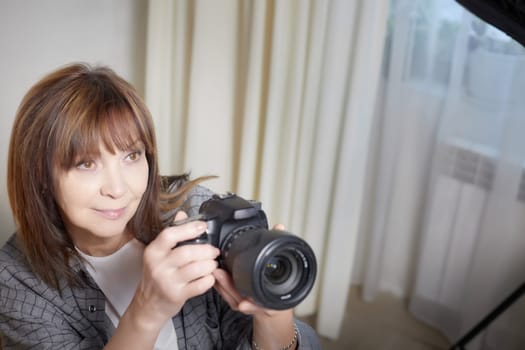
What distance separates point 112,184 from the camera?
0.85m

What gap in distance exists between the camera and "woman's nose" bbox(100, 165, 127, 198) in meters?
0.85

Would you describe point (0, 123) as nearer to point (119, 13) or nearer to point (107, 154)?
point (119, 13)

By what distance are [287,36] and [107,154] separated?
0.69 meters

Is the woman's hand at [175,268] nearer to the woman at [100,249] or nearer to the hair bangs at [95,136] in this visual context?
the woman at [100,249]

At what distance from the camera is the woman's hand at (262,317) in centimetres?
77

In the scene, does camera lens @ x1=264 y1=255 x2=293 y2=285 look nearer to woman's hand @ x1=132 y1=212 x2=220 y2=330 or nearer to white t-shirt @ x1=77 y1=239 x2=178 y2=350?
woman's hand @ x1=132 y1=212 x2=220 y2=330

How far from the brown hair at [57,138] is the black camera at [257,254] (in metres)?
0.20

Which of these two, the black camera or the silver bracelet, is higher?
the black camera

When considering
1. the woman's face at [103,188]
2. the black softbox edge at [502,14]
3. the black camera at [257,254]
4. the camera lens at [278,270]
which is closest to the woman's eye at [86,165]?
the woman's face at [103,188]

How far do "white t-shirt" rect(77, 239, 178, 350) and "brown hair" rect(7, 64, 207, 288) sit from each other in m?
0.05

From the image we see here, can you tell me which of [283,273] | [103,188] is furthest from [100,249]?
[283,273]

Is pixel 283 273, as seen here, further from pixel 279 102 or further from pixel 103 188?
pixel 279 102

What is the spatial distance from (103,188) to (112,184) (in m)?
0.02

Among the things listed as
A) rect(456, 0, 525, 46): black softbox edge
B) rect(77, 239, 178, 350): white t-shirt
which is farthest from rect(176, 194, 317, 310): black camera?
rect(456, 0, 525, 46): black softbox edge
